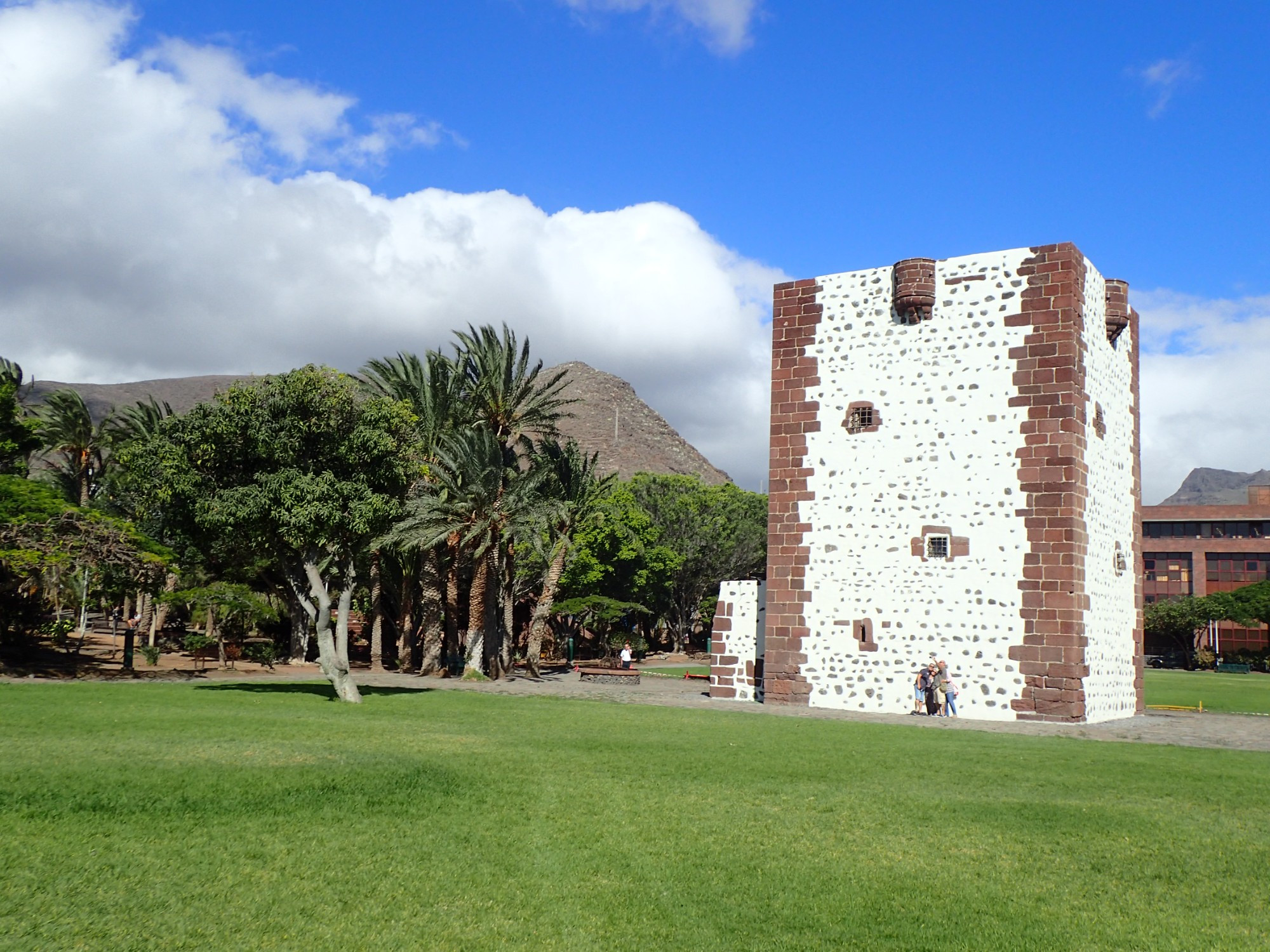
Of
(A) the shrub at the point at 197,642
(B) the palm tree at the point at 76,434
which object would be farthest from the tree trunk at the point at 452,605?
(B) the palm tree at the point at 76,434

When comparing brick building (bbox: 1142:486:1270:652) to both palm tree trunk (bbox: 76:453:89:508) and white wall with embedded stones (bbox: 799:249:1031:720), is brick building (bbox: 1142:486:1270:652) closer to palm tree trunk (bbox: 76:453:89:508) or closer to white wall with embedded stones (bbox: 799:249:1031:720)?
A: white wall with embedded stones (bbox: 799:249:1031:720)

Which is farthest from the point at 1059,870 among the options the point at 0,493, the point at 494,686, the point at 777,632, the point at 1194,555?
the point at 1194,555

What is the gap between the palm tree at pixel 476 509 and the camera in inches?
1201

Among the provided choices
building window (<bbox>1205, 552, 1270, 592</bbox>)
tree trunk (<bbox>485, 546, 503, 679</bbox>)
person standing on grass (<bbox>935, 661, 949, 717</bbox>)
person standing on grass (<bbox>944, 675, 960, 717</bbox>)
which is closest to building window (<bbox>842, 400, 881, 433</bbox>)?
person standing on grass (<bbox>935, 661, 949, 717</bbox>)

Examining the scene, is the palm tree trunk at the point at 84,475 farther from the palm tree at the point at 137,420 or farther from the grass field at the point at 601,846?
the grass field at the point at 601,846

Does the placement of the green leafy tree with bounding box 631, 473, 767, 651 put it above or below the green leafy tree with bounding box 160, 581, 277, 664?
above


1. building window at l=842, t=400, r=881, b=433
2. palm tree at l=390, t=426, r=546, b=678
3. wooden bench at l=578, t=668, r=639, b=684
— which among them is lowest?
Result: wooden bench at l=578, t=668, r=639, b=684

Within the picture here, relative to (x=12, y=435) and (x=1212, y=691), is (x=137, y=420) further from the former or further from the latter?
(x=1212, y=691)

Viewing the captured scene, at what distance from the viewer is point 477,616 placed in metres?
33.0

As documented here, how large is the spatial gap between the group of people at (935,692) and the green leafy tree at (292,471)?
11798 mm

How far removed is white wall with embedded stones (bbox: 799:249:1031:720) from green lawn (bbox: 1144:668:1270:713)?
10117mm

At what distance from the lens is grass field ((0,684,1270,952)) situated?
20.8 ft

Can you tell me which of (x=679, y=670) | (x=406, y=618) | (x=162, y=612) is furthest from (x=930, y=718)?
(x=162, y=612)

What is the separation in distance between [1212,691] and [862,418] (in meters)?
23.5
